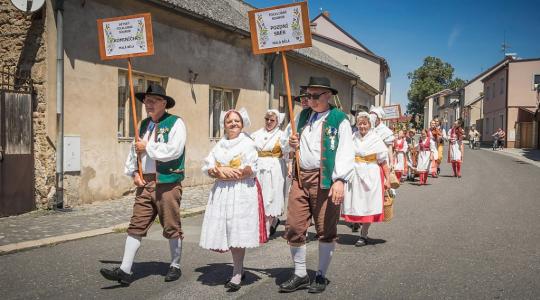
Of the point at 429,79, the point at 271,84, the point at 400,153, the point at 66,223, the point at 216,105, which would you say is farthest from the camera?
the point at 429,79

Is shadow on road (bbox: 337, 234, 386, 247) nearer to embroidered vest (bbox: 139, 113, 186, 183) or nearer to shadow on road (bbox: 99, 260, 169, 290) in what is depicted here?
shadow on road (bbox: 99, 260, 169, 290)

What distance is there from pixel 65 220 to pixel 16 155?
1.63 m

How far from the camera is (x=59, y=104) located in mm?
9164

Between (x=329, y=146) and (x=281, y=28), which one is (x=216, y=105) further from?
(x=329, y=146)

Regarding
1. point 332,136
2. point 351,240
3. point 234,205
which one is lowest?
point 351,240

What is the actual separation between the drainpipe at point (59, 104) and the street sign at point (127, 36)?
136 inches

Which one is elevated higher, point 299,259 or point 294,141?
point 294,141

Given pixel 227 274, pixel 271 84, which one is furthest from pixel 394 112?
pixel 227 274

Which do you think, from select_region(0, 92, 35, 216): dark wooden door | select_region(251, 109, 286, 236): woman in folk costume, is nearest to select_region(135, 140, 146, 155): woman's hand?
select_region(251, 109, 286, 236): woman in folk costume

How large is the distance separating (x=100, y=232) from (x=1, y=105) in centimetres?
313

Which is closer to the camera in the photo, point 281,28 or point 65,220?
point 281,28

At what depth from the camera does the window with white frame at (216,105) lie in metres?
14.6

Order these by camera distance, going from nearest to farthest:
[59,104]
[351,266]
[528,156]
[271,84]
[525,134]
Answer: [351,266]
[59,104]
[271,84]
[528,156]
[525,134]

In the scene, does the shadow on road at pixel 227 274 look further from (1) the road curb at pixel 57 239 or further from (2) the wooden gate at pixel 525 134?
(2) the wooden gate at pixel 525 134
